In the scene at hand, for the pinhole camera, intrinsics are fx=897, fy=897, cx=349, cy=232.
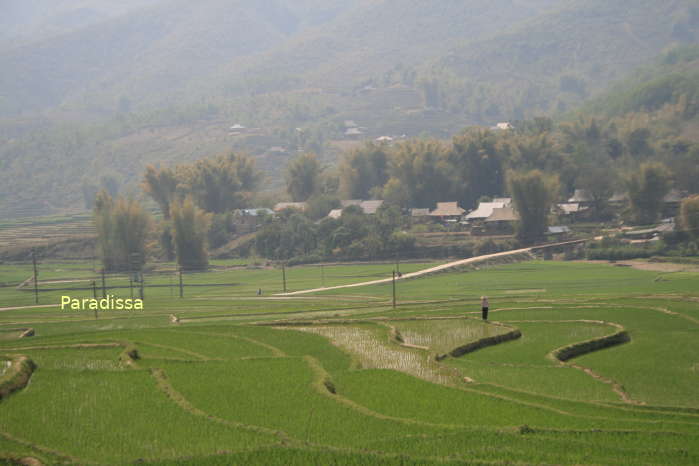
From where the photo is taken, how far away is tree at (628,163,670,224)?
72125 millimetres

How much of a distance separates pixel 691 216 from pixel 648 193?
1055 cm

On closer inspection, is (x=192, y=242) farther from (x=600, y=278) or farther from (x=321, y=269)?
(x=600, y=278)

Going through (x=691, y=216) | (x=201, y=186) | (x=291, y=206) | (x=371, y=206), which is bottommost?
(x=691, y=216)

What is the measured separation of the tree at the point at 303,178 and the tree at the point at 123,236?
Result: 85.1 ft

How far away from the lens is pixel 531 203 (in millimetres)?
73062

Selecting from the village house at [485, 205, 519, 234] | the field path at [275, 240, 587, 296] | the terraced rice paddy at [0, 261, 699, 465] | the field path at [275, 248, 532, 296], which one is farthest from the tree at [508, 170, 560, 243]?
the terraced rice paddy at [0, 261, 699, 465]

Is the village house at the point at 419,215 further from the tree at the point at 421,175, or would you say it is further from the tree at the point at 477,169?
the tree at the point at 477,169

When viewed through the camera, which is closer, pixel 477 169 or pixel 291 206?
pixel 291 206

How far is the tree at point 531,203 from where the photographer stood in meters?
72.8

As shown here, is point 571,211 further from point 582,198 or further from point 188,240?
point 188,240

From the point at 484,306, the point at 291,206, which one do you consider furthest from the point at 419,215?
the point at 484,306

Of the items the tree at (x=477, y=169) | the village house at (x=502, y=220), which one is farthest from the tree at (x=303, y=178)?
the village house at (x=502, y=220)

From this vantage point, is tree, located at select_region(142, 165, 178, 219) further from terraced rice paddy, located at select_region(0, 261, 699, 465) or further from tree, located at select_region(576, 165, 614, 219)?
terraced rice paddy, located at select_region(0, 261, 699, 465)

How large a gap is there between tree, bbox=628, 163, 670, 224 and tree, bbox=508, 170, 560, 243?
264 inches
